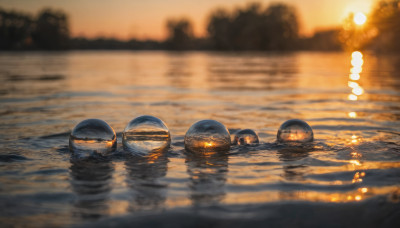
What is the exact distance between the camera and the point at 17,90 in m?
16.7

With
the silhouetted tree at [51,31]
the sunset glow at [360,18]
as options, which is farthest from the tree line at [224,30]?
the sunset glow at [360,18]

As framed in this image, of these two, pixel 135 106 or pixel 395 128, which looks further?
pixel 135 106

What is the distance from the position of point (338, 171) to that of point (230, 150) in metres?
1.83

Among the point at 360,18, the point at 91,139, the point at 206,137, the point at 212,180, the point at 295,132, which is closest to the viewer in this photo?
the point at 212,180

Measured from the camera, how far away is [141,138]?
20.8 ft

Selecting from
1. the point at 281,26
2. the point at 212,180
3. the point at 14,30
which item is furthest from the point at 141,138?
the point at 281,26

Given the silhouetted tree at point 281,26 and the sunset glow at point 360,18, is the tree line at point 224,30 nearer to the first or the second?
the silhouetted tree at point 281,26

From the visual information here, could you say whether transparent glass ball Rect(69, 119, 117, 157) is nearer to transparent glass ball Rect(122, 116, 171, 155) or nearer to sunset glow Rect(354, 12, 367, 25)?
transparent glass ball Rect(122, 116, 171, 155)

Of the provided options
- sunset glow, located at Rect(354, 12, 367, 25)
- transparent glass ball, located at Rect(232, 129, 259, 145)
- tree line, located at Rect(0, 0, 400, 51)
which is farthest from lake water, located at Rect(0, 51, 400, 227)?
→ tree line, located at Rect(0, 0, 400, 51)

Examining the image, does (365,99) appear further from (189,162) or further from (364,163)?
(189,162)

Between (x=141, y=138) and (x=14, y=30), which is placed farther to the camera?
(x=14, y=30)

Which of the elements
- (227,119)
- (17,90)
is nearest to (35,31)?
(17,90)

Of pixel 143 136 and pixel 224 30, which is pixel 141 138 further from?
pixel 224 30

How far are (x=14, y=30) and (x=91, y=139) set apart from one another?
146 m
